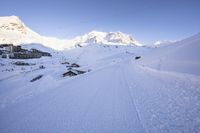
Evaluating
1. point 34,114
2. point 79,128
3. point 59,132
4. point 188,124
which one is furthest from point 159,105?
point 34,114

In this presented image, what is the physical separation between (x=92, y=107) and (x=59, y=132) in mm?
2172

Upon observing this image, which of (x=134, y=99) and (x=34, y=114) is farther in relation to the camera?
(x=134, y=99)

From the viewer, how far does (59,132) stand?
4.93m

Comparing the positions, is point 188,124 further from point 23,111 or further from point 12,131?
point 23,111

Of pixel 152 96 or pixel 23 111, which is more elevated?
pixel 152 96

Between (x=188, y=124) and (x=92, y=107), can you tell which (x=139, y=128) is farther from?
(x=92, y=107)

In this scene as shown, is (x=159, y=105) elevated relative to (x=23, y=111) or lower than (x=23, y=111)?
elevated

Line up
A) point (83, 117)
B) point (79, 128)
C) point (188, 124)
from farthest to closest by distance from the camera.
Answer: point (83, 117), point (79, 128), point (188, 124)

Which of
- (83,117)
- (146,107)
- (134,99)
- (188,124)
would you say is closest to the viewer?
(188,124)

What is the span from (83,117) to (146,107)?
2081 mm

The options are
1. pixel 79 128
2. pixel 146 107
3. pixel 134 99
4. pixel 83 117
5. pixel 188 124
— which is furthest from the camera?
pixel 134 99

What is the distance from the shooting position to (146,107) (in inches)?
252

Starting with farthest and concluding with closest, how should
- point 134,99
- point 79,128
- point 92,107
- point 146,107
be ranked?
point 134,99 → point 92,107 → point 146,107 → point 79,128

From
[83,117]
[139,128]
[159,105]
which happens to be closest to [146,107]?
[159,105]
